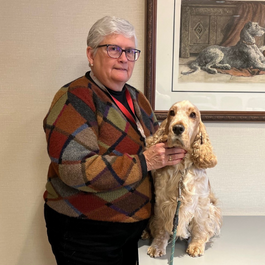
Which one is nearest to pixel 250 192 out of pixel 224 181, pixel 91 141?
pixel 224 181

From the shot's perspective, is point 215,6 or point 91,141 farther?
point 215,6

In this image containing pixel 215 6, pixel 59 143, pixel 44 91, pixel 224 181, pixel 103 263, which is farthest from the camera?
pixel 224 181

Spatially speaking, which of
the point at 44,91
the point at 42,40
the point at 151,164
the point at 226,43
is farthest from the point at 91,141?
the point at 226,43

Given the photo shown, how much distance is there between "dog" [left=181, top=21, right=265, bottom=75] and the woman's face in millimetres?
499

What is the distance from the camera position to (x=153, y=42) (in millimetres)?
1457

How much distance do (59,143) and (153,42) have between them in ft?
2.67

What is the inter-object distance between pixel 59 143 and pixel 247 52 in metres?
1.14

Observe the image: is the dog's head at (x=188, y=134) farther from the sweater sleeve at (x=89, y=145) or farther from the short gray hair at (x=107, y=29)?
the short gray hair at (x=107, y=29)

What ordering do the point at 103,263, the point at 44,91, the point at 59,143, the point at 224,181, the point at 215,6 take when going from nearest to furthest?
the point at 59,143 < the point at 103,263 < the point at 215,6 < the point at 44,91 < the point at 224,181

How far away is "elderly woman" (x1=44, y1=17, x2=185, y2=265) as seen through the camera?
988 millimetres

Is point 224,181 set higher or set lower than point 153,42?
lower

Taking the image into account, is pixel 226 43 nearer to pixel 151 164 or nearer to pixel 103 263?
pixel 151 164

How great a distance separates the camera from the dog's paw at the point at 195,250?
1.14 m

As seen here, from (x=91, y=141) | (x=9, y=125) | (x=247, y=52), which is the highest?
(x=247, y=52)
